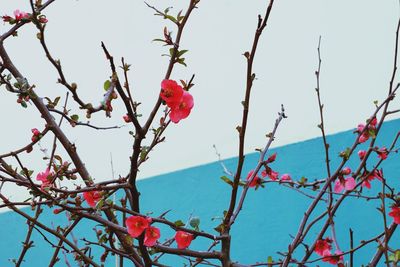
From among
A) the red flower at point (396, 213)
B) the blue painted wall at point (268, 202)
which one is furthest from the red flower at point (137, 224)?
the blue painted wall at point (268, 202)

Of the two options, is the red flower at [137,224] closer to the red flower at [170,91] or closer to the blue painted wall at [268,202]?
the red flower at [170,91]

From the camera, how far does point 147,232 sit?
2.68 feet

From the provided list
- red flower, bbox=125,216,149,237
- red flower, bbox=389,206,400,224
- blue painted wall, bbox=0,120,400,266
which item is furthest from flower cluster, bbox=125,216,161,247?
blue painted wall, bbox=0,120,400,266

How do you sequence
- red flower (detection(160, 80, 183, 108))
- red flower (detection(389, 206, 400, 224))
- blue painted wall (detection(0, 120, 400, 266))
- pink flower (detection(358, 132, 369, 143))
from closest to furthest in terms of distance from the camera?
red flower (detection(160, 80, 183, 108))
red flower (detection(389, 206, 400, 224))
pink flower (detection(358, 132, 369, 143))
blue painted wall (detection(0, 120, 400, 266))

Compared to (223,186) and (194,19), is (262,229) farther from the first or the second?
(194,19)

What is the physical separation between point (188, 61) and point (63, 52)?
714 mm

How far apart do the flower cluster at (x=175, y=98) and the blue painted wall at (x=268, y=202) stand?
147 centimetres

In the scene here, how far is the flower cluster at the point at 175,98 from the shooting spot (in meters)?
0.77

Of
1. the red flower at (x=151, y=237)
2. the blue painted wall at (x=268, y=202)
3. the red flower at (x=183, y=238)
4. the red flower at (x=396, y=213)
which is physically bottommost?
the red flower at (x=151, y=237)

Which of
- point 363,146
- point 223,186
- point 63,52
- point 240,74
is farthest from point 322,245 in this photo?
point 63,52

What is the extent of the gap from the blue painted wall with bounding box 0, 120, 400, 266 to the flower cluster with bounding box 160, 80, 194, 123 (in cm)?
147

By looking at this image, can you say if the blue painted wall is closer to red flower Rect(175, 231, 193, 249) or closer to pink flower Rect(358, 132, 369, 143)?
pink flower Rect(358, 132, 369, 143)

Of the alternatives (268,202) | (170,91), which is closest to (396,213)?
(170,91)

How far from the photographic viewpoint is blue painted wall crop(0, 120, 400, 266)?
84.0 inches
